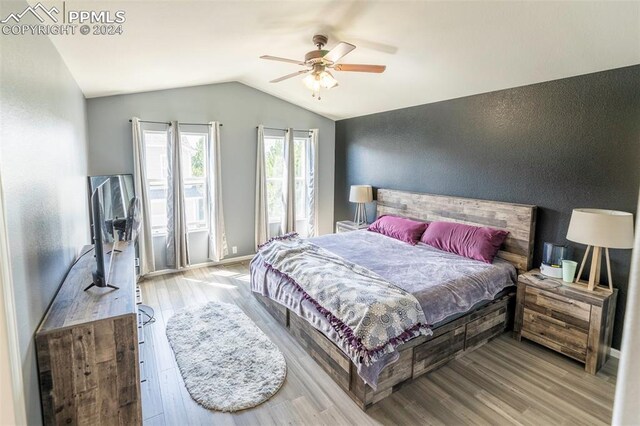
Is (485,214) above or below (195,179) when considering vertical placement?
below

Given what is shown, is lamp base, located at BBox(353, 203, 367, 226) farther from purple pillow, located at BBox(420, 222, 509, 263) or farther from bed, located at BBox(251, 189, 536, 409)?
purple pillow, located at BBox(420, 222, 509, 263)

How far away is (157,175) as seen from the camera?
4648 millimetres

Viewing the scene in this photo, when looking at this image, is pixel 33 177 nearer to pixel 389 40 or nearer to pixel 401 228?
pixel 389 40

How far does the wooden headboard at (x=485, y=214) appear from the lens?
3.30 metres

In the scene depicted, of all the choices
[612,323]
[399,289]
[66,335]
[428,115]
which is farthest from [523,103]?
[66,335]

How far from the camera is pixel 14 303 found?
1.24 m

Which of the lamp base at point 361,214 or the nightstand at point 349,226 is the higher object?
the lamp base at point 361,214

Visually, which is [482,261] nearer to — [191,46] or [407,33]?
[407,33]

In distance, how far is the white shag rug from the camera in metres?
2.34

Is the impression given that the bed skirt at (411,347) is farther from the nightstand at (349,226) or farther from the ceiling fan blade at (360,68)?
the nightstand at (349,226)

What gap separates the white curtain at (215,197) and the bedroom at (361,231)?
0.20 feet

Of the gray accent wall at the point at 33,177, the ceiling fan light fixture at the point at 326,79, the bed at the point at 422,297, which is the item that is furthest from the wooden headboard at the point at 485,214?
the gray accent wall at the point at 33,177

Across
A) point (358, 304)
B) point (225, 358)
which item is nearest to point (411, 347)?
point (358, 304)

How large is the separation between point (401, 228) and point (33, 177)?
3702mm
